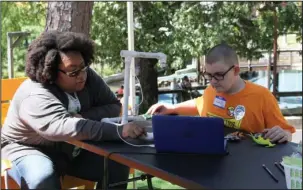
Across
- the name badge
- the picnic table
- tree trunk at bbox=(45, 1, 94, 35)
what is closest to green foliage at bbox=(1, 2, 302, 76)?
tree trunk at bbox=(45, 1, 94, 35)

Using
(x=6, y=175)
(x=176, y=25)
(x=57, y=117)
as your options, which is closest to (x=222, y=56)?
(x=57, y=117)

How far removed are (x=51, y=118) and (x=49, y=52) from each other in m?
0.43

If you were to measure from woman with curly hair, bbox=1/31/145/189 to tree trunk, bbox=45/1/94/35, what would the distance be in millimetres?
1221

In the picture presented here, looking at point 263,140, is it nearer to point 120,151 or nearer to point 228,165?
point 228,165

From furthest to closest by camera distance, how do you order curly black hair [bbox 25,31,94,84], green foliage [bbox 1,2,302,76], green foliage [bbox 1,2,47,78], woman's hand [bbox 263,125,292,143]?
green foliage [bbox 1,2,302,76], green foliage [bbox 1,2,47,78], curly black hair [bbox 25,31,94,84], woman's hand [bbox 263,125,292,143]

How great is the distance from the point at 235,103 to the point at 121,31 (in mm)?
6957

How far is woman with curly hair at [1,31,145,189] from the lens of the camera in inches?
85.8

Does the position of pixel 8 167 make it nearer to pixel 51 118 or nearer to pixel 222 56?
pixel 51 118

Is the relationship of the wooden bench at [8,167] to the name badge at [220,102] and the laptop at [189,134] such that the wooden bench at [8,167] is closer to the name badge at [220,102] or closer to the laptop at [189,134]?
the name badge at [220,102]

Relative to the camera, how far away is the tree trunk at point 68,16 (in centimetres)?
385

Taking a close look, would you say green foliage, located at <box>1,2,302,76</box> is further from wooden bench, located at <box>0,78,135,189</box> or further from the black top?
the black top

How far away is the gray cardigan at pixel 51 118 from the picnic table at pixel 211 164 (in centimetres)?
11

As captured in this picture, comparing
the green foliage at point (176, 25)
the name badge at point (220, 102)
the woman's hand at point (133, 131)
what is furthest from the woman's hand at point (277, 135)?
the green foliage at point (176, 25)

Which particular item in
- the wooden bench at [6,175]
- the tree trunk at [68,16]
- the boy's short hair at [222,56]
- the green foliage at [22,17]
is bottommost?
the wooden bench at [6,175]
